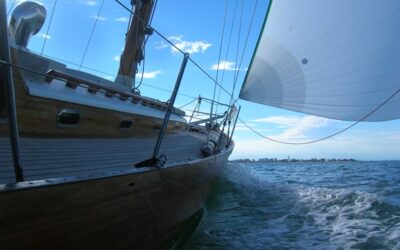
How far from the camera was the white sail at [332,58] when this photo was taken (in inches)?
258

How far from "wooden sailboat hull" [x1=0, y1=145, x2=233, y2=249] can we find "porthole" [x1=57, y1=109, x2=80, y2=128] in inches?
61.4

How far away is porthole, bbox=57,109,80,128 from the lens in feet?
14.3

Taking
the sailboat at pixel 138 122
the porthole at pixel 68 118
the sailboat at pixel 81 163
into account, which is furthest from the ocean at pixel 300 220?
the porthole at pixel 68 118

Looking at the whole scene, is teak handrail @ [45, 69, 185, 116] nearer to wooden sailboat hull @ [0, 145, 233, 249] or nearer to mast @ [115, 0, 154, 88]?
mast @ [115, 0, 154, 88]

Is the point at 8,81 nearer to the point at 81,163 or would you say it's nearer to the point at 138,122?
the point at 81,163

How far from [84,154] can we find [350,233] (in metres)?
4.58

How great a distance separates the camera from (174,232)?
14.6ft

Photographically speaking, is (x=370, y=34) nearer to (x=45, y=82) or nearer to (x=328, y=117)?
(x=328, y=117)

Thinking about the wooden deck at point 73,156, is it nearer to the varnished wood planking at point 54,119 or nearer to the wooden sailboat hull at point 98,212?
the varnished wood planking at point 54,119

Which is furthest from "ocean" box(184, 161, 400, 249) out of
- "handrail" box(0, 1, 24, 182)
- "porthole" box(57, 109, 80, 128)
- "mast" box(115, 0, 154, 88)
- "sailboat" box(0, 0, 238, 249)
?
"handrail" box(0, 1, 24, 182)

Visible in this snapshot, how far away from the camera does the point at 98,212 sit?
2.72 meters

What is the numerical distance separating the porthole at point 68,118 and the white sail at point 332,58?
4.71 m

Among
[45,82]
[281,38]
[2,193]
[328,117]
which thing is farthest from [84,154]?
[281,38]

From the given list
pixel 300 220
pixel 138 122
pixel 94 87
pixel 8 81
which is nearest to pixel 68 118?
pixel 94 87
